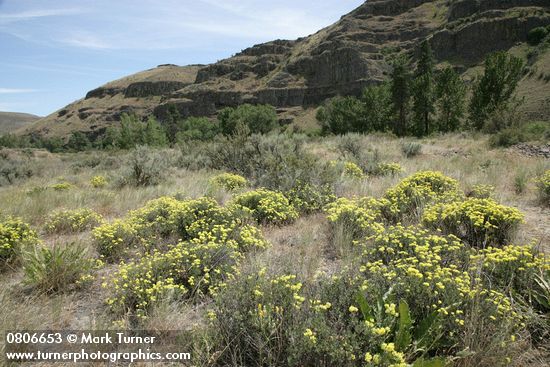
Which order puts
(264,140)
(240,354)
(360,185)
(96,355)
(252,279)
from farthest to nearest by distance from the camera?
1. (264,140)
2. (360,185)
3. (252,279)
4. (96,355)
5. (240,354)

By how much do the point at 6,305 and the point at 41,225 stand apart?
12.5ft

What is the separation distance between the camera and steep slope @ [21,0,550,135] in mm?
86312

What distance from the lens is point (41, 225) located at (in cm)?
614

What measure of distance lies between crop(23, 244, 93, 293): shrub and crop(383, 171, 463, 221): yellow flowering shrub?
4.30 metres

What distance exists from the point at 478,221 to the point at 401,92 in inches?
1384

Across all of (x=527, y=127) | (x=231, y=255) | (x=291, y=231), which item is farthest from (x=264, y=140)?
(x=527, y=127)

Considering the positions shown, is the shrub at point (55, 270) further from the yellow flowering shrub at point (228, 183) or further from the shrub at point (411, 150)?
the shrub at point (411, 150)

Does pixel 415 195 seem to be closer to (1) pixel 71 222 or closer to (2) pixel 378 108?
(1) pixel 71 222

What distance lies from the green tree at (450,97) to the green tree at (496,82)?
9.15 ft

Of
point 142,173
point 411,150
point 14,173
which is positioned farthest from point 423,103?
point 14,173

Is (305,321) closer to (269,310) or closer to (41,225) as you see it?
(269,310)

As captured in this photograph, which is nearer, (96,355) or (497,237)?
(96,355)

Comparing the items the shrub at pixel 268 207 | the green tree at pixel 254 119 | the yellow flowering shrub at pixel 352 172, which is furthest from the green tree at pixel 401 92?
Answer: the shrub at pixel 268 207

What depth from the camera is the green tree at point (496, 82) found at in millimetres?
27297
